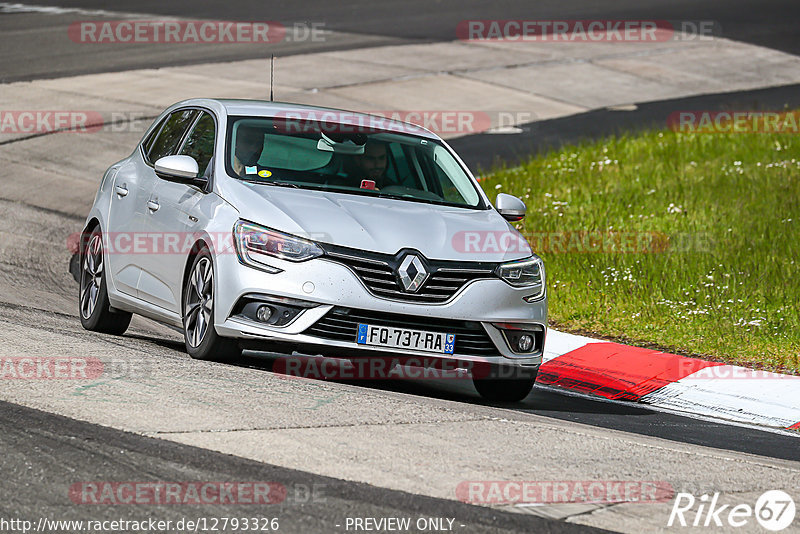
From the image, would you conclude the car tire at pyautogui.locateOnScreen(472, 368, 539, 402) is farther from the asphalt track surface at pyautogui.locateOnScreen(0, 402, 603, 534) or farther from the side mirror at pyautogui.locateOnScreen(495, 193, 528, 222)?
the asphalt track surface at pyautogui.locateOnScreen(0, 402, 603, 534)

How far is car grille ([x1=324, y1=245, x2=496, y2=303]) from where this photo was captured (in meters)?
7.43

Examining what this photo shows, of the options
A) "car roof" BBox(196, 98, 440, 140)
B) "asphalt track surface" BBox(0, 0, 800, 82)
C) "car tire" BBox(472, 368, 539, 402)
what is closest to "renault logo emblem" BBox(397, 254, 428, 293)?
"car tire" BBox(472, 368, 539, 402)

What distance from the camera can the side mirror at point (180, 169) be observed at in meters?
8.15

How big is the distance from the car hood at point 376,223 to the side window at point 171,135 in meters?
1.31

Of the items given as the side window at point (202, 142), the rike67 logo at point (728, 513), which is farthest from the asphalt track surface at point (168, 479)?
the side window at point (202, 142)

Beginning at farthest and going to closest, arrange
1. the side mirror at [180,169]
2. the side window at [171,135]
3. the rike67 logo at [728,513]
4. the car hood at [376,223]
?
the side window at [171,135]
the side mirror at [180,169]
the car hood at [376,223]
the rike67 logo at [728,513]

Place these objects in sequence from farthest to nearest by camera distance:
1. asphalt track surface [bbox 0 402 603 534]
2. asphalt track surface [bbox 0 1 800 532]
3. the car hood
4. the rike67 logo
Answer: the car hood < the rike67 logo < asphalt track surface [bbox 0 1 800 532] < asphalt track surface [bbox 0 402 603 534]

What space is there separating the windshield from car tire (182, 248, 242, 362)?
26.7 inches

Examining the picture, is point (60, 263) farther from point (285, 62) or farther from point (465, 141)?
point (285, 62)

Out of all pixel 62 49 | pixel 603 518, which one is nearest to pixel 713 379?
pixel 603 518

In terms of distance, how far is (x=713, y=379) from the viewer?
9.22 meters

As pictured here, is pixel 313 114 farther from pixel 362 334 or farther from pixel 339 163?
pixel 362 334

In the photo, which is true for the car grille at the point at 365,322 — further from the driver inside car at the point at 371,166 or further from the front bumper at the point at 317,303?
the driver inside car at the point at 371,166

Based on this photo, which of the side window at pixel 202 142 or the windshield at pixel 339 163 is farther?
the side window at pixel 202 142
